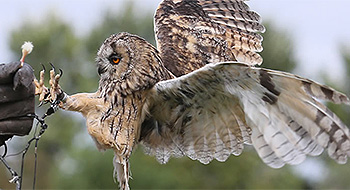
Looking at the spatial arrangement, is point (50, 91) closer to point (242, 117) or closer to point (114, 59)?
point (114, 59)

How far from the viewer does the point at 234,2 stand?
259 inches

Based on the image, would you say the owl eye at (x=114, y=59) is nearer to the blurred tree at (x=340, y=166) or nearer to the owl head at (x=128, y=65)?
the owl head at (x=128, y=65)

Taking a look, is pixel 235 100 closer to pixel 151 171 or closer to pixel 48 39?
pixel 151 171

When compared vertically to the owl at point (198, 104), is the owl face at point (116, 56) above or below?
above

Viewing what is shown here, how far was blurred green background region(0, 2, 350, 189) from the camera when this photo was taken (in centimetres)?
2620

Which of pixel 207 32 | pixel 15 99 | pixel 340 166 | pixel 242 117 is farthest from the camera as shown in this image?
pixel 340 166

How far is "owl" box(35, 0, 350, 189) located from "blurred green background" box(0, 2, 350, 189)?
18684 mm

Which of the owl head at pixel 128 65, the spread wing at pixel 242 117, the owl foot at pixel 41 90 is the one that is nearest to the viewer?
the spread wing at pixel 242 117

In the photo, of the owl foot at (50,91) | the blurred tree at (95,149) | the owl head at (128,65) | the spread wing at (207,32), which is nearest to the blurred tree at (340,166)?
the blurred tree at (95,149)

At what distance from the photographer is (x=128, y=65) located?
480cm

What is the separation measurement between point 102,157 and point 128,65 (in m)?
20.6

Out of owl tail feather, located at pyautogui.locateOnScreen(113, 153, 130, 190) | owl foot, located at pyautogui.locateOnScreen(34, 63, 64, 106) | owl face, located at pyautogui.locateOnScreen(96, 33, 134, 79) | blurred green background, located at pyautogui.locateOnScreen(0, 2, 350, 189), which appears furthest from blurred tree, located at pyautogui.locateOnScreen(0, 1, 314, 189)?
owl foot, located at pyautogui.locateOnScreen(34, 63, 64, 106)

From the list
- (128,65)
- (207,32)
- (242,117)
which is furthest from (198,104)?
(207,32)

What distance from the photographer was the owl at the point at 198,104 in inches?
155
